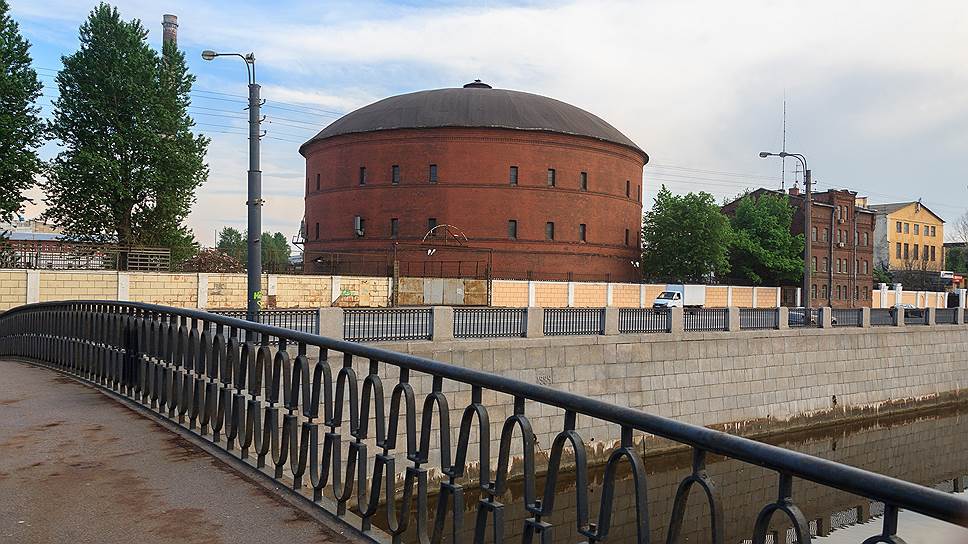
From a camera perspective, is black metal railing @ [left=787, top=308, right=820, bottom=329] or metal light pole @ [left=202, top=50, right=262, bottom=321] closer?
metal light pole @ [left=202, top=50, right=262, bottom=321]

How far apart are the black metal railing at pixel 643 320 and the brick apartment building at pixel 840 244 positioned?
44.1 meters

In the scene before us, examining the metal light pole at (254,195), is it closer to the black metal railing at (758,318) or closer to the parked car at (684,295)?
the black metal railing at (758,318)

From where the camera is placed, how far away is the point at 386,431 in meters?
5.48

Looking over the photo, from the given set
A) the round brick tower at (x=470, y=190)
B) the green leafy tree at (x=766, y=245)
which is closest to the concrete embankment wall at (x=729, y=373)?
the round brick tower at (x=470, y=190)

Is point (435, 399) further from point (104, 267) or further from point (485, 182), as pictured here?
point (485, 182)

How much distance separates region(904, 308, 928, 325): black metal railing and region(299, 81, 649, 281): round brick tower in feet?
70.3

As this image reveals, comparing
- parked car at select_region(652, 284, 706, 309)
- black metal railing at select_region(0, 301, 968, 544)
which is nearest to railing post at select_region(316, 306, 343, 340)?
black metal railing at select_region(0, 301, 968, 544)

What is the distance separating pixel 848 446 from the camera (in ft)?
78.9

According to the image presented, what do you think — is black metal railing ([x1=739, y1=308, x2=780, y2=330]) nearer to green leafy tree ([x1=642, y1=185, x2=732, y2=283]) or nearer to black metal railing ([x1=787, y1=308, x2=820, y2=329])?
black metal railing ([x1=787, y1=308, x2=820, y2=329])

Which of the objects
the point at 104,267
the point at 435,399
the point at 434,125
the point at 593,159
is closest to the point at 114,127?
the point at 104,267

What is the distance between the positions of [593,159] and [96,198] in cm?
3070

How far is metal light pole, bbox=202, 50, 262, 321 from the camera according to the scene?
53.1 feet

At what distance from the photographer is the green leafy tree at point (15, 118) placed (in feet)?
99.5

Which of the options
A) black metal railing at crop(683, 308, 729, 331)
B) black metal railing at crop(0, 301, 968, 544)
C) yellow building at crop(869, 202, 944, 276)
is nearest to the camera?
black metal railing at crop(0, 301, 968, 544)
